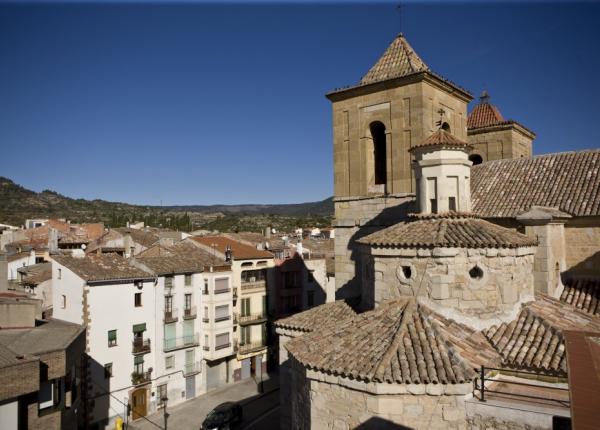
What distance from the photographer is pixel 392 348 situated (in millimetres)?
9109

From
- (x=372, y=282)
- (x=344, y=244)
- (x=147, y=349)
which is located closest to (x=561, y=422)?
(x=372, y=282)

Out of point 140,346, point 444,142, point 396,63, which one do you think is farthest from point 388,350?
point 140,346

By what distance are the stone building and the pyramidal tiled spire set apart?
0.20 feet

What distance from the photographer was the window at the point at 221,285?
29153mm

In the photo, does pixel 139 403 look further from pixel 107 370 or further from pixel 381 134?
pixel 381 134

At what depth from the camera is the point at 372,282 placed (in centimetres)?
1210

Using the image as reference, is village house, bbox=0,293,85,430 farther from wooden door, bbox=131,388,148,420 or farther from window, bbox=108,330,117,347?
wooden door, bbox=131,388,148,420

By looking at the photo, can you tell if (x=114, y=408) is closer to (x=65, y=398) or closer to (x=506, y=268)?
(x=65, y=398)

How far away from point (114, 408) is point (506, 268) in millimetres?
21202

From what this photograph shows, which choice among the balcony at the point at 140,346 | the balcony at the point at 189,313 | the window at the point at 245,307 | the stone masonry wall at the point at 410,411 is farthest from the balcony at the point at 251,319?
the stone masonry wall at the point at 410,411

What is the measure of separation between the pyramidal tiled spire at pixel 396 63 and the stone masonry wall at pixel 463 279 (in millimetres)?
7769

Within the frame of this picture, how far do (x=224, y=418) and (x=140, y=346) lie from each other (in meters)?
6.34

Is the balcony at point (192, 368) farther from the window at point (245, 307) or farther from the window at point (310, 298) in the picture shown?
the window at point (310, 298)

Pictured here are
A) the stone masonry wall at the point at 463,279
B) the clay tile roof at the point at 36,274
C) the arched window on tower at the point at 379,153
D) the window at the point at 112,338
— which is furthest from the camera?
the clay tile roof at the point at 36,274
